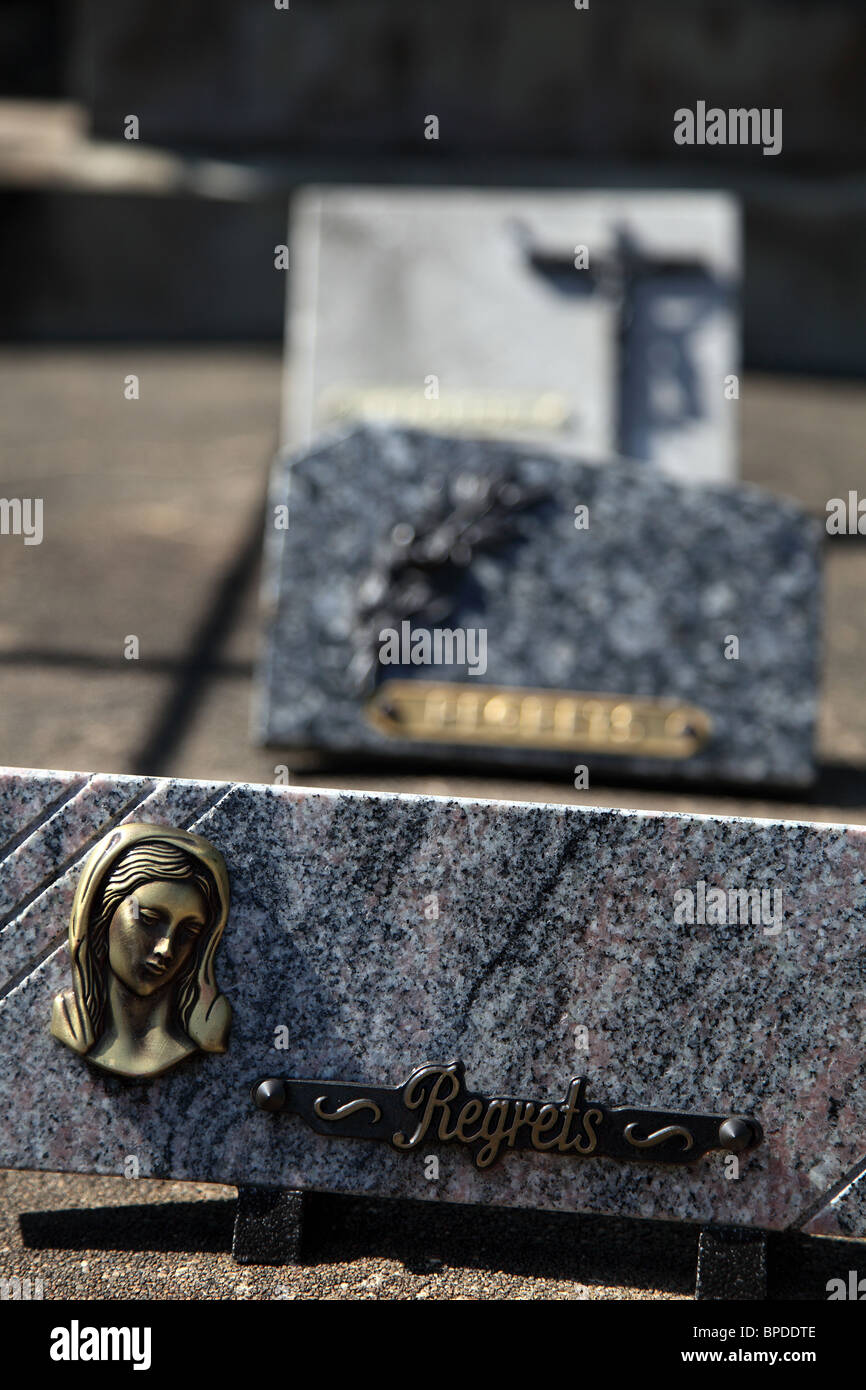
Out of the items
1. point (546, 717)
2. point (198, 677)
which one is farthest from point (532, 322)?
point (546, 717)

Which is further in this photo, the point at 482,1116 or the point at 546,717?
the point at 546,717

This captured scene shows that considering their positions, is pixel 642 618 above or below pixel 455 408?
below

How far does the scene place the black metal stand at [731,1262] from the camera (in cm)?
233

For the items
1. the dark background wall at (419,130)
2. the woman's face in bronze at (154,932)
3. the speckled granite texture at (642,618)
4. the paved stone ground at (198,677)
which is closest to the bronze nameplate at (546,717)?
the speckled granite texture at (642,618)

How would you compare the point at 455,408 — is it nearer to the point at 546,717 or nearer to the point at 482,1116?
the point at 546,717

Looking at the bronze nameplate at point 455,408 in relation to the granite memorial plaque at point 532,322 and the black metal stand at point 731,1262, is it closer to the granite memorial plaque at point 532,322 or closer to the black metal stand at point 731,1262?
the granite memorial plaque at point 532,322

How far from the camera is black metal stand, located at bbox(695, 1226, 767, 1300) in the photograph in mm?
2328

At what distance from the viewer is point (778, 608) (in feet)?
13.4

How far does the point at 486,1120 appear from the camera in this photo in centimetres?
231

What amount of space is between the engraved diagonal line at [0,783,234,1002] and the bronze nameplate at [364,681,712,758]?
1790mm

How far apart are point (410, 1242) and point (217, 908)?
69cm

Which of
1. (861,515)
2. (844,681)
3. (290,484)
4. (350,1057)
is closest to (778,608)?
(844,681)

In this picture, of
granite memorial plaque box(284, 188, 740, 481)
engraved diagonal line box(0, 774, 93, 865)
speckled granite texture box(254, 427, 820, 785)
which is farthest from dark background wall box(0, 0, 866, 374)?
engraved diagonal line box(0, 774, 93, 865)

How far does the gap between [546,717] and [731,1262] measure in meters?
1.96
